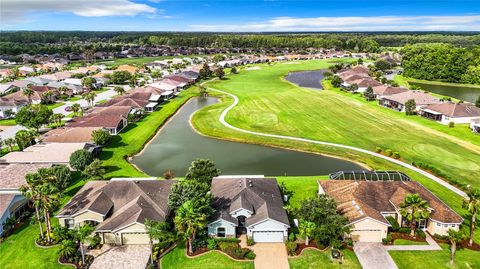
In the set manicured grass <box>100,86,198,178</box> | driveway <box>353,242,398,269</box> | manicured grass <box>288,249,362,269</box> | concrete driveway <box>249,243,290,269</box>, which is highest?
manicured grass <box>100,86,198,178</box>

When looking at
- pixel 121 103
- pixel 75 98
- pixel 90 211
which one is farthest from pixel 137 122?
pixel 90 211

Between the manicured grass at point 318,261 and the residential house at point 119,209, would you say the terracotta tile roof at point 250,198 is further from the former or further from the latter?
the residential house at point 119,209

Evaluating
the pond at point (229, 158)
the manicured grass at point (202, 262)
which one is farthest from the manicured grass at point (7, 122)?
the manicured grass at point (202, 262)

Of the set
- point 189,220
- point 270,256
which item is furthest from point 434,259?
point 189,220

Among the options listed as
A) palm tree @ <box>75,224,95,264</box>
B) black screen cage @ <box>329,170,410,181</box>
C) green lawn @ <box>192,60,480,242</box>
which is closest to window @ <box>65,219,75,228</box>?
palm tree @ <box>75,224,95,264</box>

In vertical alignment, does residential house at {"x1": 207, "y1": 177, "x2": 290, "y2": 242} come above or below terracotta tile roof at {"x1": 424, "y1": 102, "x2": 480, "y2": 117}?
below

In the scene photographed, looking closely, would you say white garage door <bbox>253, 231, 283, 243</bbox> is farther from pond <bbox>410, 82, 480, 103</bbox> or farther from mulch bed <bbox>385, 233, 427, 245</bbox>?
pond <bbox>410, 82, 480, 103</bbox>

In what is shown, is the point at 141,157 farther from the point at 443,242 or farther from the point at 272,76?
the point at 272,76
